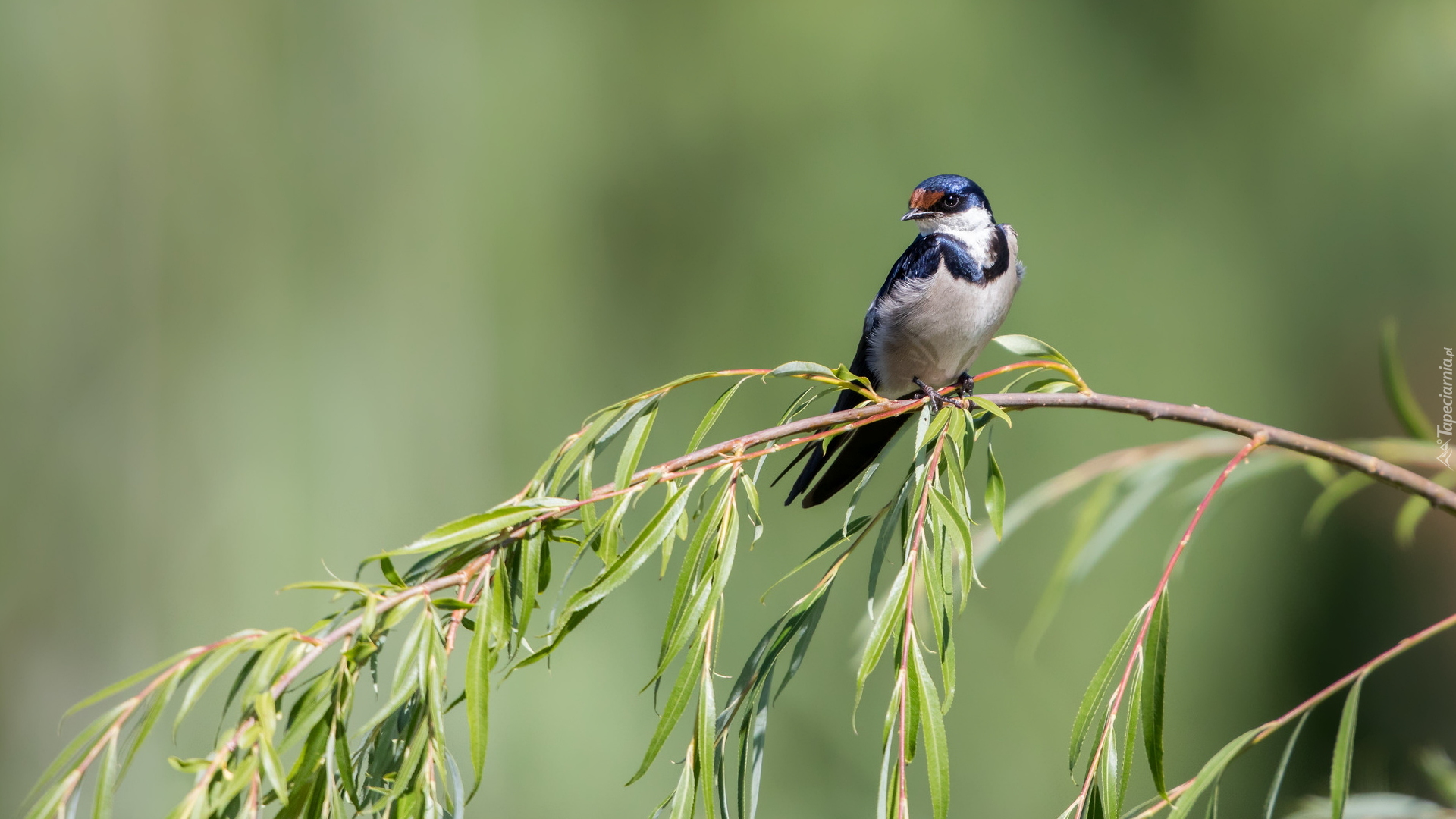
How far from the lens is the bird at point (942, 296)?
118cm

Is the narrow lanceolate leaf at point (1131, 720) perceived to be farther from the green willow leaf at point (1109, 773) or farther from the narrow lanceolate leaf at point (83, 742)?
the narrow lanceolate leaf at point (83, 742)

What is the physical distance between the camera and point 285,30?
7.10 ft

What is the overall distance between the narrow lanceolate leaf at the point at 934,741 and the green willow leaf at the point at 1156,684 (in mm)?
126

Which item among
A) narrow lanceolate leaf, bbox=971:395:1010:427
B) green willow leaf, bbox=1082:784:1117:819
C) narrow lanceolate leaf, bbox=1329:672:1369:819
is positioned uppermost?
narrow lanceolate leaf, bbox=971:395:1010:427

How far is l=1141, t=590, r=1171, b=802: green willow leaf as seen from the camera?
1.66 feet

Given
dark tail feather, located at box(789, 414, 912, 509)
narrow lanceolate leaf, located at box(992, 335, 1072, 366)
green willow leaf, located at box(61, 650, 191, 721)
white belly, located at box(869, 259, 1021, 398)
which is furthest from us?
white belly, located at box(869, 259, 1021, 398)

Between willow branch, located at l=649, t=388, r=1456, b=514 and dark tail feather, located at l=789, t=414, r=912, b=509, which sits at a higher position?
willow branch, located at l=649, t=388, r=1456, b=514

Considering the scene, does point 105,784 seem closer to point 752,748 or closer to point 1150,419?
point 752,748

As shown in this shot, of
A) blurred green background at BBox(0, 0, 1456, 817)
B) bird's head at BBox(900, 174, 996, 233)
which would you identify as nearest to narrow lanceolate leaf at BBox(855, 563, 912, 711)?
bird's head at BBox(900, 174, 996, 233)

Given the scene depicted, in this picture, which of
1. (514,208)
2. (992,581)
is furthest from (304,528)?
(992,581)

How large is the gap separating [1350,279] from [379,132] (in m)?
2.38

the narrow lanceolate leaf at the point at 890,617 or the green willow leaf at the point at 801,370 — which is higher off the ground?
the green willow leaf at the point at 801,370

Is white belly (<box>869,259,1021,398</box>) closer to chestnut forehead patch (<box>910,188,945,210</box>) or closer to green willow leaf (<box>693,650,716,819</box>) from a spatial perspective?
chestnut forehead patch (<box>910,188,945,210</box>)

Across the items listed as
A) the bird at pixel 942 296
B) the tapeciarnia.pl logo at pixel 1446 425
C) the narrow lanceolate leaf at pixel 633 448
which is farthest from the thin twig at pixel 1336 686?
the bird at pixel 942 296
